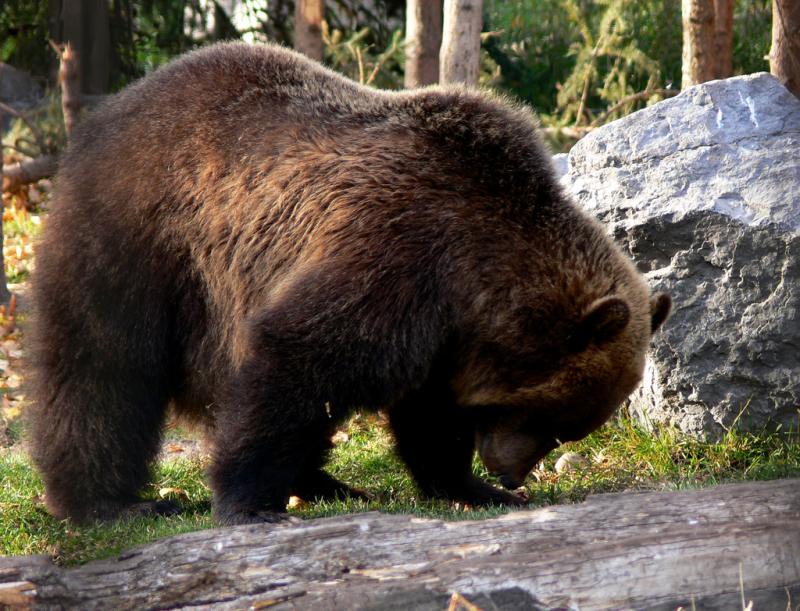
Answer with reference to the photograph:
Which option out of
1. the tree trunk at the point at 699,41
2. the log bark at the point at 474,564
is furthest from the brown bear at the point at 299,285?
the tree trunk at the point at 699,41

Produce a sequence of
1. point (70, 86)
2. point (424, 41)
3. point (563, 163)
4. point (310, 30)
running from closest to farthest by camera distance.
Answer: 1. point (563, 163)
2. point (424, 41)
3. point (70, 86)
4. point (310, 30)

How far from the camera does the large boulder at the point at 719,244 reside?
234 inches

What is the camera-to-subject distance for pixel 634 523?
3803 millimetres

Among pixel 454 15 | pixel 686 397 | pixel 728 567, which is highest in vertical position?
pixel 454 15

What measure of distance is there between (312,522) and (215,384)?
59.4 inches

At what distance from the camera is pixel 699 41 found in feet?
28.3

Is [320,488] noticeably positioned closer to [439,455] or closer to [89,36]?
[439,455]

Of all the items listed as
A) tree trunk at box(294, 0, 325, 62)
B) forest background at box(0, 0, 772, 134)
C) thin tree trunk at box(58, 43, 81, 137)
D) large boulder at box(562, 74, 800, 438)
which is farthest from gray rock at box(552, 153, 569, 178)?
thin tree trunk at box(58, 43, 81, 137)

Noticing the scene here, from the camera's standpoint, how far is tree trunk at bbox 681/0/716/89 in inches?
337

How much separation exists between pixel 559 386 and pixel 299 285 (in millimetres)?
1292

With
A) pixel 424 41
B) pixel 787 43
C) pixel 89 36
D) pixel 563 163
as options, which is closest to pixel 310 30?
pixel 424 41

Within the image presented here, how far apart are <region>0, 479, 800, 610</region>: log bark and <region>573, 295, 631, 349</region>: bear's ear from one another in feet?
3.15

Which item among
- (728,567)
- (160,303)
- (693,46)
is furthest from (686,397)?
(693,46)

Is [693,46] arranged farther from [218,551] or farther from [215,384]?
[218,551]
